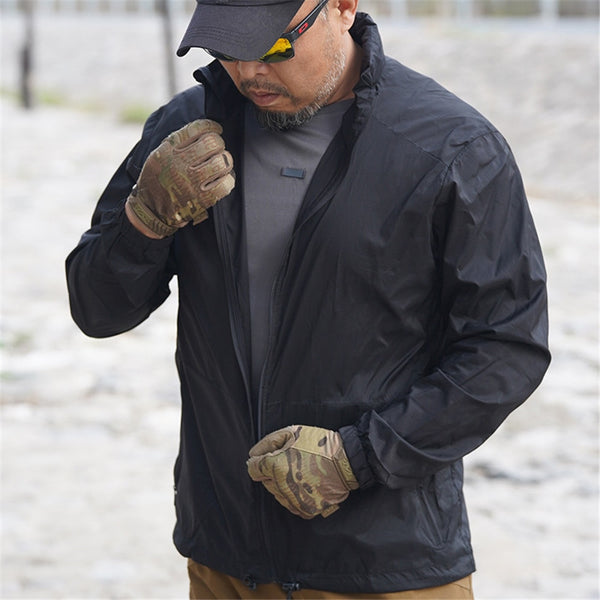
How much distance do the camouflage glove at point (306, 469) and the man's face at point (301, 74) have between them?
623 mm

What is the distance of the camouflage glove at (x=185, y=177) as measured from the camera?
7.07 ft

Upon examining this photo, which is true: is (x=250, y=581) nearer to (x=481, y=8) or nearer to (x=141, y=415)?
(x=141, y=415)

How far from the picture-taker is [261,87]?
7.10 feet

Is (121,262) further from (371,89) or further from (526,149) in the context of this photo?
(526,149)

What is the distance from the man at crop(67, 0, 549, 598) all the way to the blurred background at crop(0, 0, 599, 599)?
216cm

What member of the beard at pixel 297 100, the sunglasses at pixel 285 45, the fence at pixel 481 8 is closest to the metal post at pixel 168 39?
the fence at pixel 481 8

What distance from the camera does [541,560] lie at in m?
4.48

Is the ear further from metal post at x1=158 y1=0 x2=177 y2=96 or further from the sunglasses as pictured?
metal post at x1=158 y1=0 x2=177 y2=96

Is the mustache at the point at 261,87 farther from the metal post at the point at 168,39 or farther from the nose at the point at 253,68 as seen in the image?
the metal post at the point at 168,39

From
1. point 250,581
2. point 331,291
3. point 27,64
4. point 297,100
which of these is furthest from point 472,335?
point 27,64

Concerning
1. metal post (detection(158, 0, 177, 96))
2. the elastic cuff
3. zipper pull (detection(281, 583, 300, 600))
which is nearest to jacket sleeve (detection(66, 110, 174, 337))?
the elastic cuff

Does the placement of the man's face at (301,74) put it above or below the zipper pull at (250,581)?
above

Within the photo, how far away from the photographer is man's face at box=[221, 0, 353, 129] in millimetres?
2141

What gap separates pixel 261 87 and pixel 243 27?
130mm
